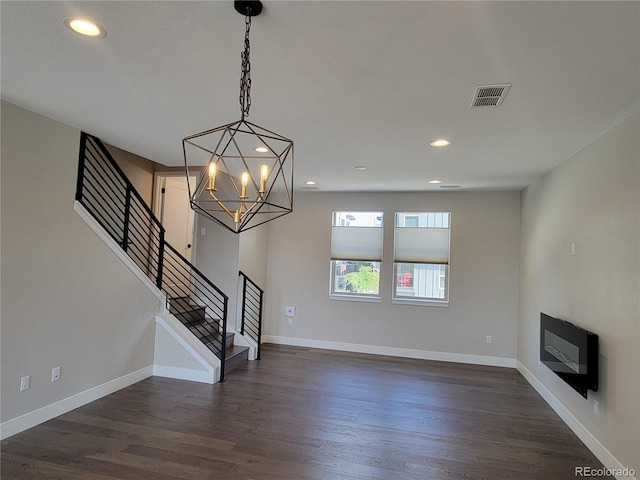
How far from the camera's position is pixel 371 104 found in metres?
2.53

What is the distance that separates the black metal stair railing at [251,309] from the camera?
213 inches

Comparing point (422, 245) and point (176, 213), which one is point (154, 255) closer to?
point (176, 213)

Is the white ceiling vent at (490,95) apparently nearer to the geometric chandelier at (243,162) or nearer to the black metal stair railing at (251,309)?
the geometric chandelier at (243,162)

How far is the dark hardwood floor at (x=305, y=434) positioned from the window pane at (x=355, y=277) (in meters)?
1.74

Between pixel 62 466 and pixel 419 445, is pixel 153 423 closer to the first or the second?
pixel 62 466

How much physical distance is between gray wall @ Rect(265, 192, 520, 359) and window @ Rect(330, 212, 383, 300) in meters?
0.13

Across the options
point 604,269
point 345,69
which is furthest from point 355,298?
point 345,69

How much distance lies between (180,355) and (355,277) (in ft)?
10.0

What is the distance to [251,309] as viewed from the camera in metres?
5.88

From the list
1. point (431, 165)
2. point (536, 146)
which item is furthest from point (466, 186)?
point (536, 146)

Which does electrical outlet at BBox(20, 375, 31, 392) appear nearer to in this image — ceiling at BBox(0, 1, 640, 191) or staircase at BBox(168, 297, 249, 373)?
staircase at BBox(168, 297, 249, 373)

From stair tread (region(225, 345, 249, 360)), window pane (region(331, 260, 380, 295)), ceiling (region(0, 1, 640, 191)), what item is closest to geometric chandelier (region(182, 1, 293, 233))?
ceiling (region(0, 1, 640, 191))

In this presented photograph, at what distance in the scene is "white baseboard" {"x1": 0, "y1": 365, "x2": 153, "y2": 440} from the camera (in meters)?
2.86

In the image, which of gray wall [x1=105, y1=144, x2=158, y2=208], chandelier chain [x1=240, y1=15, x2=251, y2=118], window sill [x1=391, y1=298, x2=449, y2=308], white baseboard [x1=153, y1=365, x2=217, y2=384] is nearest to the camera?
chandelier chain [x1=240, y1=15, x2=251, y2=118]
